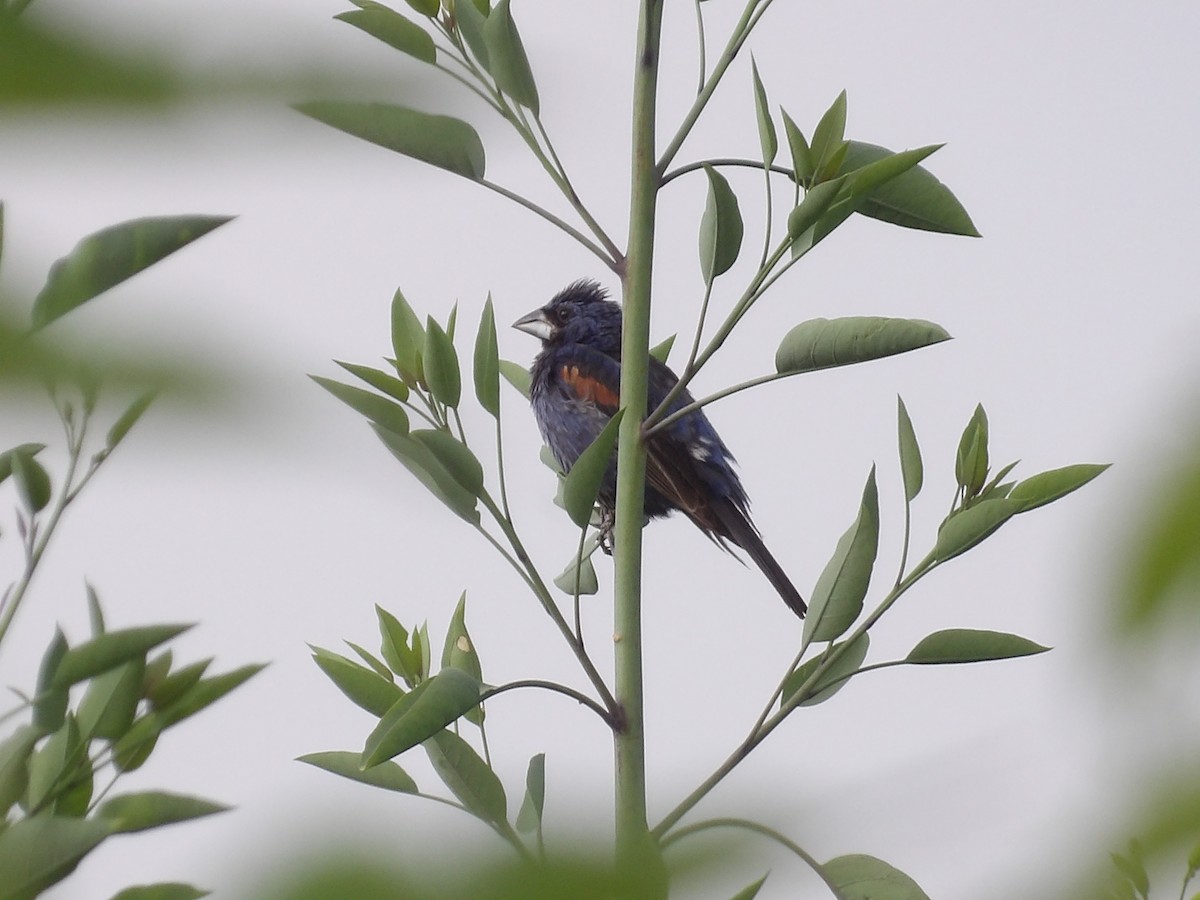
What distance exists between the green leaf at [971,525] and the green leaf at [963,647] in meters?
0.10

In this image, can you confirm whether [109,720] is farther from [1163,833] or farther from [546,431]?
[546,431]

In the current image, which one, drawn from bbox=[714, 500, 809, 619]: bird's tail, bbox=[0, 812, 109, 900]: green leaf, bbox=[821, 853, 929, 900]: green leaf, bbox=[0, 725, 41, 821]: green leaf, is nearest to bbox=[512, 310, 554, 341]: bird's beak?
bbox=[714, 500, 809, 619]: bird's tail

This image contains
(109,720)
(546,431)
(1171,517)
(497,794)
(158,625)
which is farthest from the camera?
(546,431)

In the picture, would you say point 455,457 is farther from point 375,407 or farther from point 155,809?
point 155,809

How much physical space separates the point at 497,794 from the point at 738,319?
64 centimetres

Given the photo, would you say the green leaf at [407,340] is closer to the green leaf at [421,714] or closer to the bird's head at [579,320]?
the green leaf at [421,714]

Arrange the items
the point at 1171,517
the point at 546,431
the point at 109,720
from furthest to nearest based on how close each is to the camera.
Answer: the point at 546,431
the point at 109,720
the point at 1171,517

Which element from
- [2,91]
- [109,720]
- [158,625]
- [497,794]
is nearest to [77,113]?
[2,91]

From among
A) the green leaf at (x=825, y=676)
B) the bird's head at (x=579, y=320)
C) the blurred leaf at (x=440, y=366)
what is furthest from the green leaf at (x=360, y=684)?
the bird's head at (x=579, y=320)

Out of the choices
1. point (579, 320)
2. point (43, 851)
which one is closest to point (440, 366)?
point (43, 851)

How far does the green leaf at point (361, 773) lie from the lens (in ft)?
5.53

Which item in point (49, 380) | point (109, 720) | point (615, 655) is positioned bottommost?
point (615, 655)

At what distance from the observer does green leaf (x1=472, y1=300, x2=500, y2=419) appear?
5.68ft

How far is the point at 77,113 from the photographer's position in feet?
0.89
